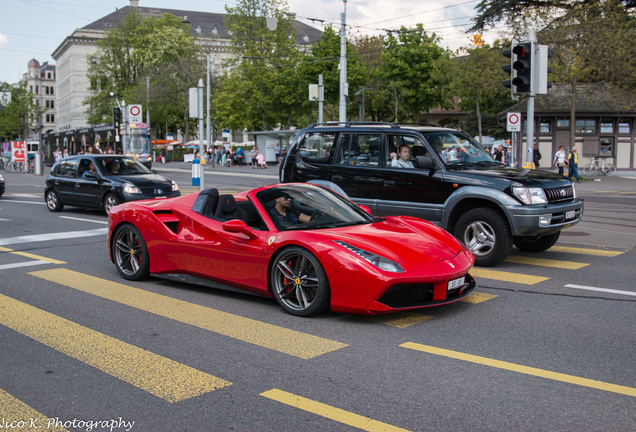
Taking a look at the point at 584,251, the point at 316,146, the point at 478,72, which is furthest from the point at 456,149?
the point at 478,72

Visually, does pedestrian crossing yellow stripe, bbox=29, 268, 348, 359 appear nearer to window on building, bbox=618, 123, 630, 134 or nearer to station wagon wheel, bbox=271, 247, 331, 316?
station wagon wheel, bbox=271, 247, 331, 316

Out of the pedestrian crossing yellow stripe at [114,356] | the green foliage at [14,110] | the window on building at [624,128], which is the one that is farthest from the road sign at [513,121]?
the green foliage at [14,110]

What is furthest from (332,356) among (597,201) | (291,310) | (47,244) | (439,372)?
(597,201)

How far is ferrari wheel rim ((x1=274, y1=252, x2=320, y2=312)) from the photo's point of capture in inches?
222

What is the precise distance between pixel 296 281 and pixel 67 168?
12.2 meters

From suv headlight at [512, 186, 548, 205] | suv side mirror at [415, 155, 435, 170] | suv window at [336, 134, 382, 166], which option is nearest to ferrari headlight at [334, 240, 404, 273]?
suv headlight at [512, 186, 548, 205]

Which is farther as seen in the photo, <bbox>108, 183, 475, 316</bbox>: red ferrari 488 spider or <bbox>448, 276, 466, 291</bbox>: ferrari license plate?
<bbox>448, 276, 466, 291</bbox>: ferrari license plate

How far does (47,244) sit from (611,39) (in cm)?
2771

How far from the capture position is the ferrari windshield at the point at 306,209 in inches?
244

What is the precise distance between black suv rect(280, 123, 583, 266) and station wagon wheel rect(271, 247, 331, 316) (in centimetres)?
341

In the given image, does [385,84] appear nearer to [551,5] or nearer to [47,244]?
[551,5]

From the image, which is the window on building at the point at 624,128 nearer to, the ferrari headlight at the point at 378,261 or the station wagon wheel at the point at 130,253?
the station wagon wheel at the point at 130,253

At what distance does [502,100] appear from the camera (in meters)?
58.5

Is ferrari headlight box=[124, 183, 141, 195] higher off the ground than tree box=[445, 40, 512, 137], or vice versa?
tree box=[445, 40, 512, 137]
